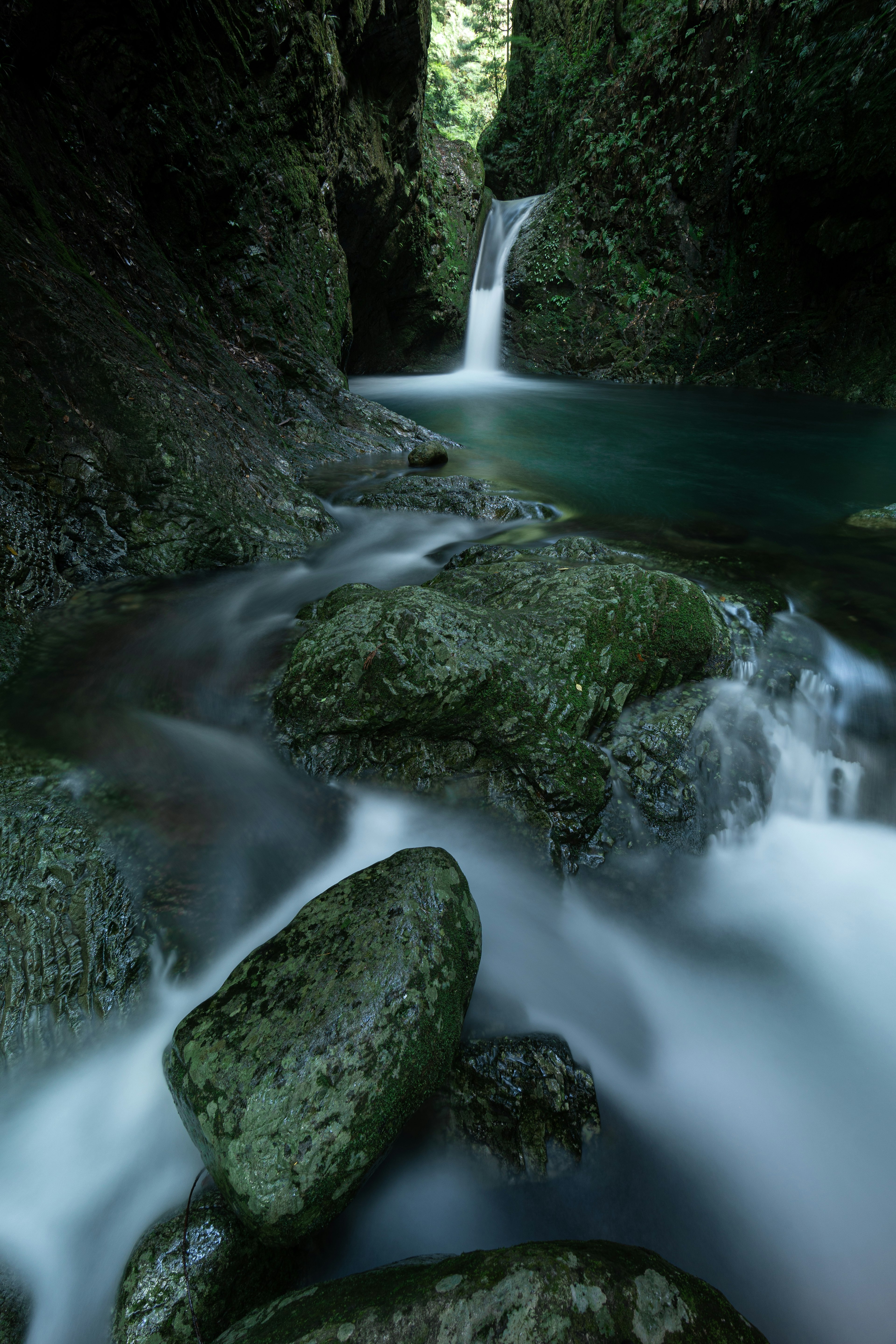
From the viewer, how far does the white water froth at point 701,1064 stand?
168cm

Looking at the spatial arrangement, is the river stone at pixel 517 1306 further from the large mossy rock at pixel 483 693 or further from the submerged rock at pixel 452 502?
the submerged rock at pixel 452 502

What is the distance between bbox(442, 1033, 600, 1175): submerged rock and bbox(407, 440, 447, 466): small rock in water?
6848mm

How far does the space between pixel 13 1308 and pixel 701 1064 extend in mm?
2224

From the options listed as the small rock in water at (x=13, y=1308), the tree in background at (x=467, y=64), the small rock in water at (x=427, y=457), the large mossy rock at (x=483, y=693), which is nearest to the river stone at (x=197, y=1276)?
the small rock in water at (x=13, y=1308)

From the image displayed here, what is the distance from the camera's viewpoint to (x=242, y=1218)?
1.49 meters

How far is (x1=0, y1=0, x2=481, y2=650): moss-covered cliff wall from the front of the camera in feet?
12.3

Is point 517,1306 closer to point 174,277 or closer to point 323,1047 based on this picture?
point 323,1047

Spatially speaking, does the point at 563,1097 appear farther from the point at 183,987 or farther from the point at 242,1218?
the point at 183,987

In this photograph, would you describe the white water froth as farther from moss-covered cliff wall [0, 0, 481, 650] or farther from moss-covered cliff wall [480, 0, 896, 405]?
moss-covered cliff wall [480, 0, 896, 405]

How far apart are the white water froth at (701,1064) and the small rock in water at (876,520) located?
3.65 metres

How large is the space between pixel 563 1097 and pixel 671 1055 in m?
0.59

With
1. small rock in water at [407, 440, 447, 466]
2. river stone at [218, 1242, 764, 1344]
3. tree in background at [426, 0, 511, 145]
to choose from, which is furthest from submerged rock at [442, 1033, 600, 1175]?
tree in background at [426, 0, 511, 145]

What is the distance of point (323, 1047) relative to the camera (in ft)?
5.25

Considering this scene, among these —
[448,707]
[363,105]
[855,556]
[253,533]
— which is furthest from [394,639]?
[363,105]
